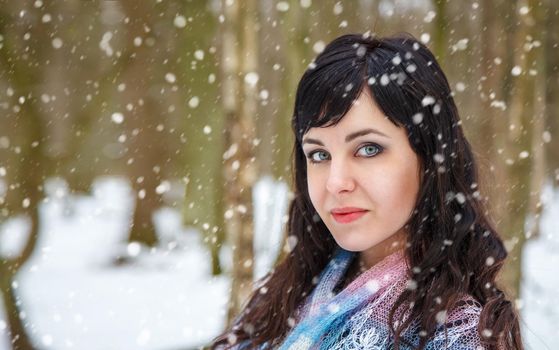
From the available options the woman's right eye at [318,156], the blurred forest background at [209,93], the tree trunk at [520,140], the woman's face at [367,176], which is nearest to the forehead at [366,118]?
the woman's face at [367,176]

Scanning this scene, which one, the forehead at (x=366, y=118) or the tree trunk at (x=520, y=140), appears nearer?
the forehead at (x=366, y=118)

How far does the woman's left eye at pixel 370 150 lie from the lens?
169 cm

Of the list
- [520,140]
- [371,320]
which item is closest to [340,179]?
[371,320]

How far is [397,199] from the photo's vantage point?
1.69 meters

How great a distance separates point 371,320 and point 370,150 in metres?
0.39

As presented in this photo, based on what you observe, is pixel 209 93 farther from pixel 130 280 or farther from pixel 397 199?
pixel 397 199

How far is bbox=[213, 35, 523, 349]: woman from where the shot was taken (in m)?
1.64

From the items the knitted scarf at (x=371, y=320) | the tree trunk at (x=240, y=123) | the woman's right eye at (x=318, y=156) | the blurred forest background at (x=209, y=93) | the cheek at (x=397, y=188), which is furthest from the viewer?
the blurred forest background at (x=209, y=93)

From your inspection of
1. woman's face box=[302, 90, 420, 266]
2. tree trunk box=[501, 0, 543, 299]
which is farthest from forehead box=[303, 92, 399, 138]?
tree trunk box=[501, 0, 543, 299]

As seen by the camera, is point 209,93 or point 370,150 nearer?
point 370,150

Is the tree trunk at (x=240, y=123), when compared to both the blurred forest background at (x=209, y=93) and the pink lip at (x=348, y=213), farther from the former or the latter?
the pink lip at (x=348, y=213)

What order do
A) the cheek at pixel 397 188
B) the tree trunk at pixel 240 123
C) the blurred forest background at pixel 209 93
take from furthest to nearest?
the blurred forest background at pixel 209 93, the tree trunk at pixel 240 123, the cheek at pixel 397 188

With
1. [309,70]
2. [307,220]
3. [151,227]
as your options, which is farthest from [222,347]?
[151,227]

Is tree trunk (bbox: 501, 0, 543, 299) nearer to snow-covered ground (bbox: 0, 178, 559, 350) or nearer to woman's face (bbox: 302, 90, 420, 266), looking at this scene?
snow-covered ground (bbox: 0, 178, 559, 350)
